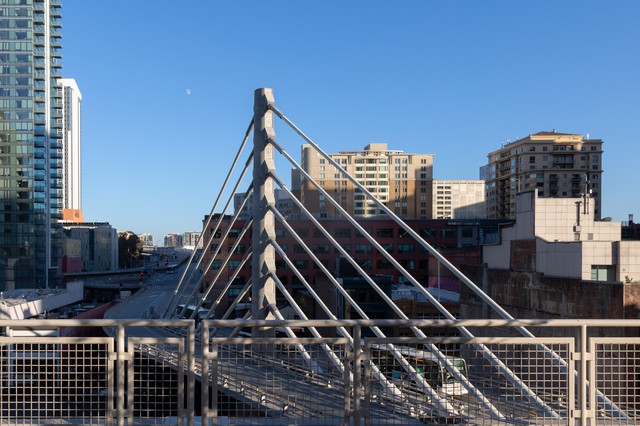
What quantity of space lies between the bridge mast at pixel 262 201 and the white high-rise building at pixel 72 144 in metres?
170

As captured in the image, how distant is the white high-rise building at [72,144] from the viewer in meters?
173

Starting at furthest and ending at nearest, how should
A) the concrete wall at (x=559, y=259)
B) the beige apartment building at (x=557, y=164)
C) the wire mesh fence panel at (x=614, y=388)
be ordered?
the beige apartment building at (x=557, y=164)
the concrete wall at (x=559, y=259)
the wire mesh fence panel at (x=614, y=388)

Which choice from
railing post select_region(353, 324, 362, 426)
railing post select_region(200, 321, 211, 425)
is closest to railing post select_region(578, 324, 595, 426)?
railing post select_region(353, 324, 362, 426)

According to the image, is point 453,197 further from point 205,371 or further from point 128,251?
point 205,371

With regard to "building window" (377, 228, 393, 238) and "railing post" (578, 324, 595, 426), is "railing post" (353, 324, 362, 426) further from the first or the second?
"building window" (377, 228, 393, 238)

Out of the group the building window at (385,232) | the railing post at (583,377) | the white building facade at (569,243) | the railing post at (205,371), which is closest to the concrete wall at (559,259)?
the white building facade at (569,243)

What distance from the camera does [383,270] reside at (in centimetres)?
5606

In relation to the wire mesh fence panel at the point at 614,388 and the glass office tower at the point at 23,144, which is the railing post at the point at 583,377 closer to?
the wire mesh fence panel at the point at 614,388

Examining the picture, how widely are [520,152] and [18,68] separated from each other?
71.0 metres

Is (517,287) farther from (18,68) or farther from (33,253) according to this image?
(18,68)

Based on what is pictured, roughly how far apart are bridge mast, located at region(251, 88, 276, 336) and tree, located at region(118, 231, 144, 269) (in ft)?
400

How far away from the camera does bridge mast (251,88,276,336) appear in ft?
55.5

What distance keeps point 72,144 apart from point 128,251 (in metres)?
65.7

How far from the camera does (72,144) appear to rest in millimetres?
180375
